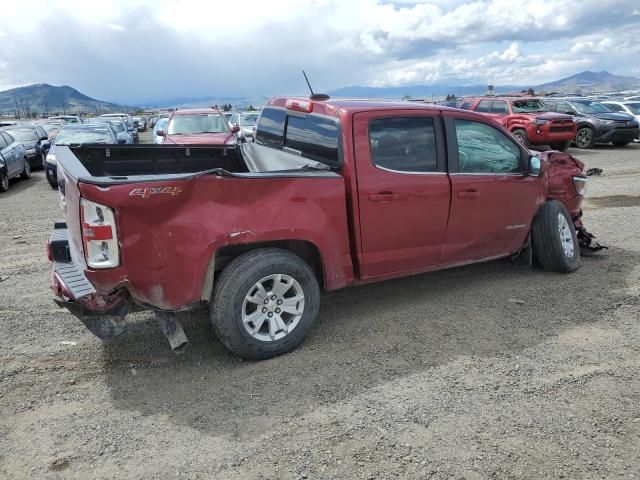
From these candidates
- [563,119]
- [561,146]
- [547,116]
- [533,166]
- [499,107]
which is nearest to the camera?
[533,166]

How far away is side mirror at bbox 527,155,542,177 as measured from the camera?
5434mm

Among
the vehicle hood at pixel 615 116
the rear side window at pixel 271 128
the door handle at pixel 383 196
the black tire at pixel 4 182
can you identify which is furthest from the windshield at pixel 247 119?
the door handle at pixel 383 196

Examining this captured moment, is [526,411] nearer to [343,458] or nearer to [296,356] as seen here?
[343,458]

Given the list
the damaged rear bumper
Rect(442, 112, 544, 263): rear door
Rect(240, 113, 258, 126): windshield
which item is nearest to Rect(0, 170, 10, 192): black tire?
Rect(240, 113, 258, 126): windshield

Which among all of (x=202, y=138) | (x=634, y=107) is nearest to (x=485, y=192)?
(x=202, y=138)

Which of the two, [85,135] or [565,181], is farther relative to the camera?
[85,135]

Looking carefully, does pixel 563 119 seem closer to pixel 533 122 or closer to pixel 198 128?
pixel 533 122

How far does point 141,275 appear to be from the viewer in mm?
3469

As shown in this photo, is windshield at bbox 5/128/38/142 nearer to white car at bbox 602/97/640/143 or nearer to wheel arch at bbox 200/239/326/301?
wheel arch at bbox 200/239/326/301

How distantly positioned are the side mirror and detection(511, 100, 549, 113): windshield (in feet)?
46.5

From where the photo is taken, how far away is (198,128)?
13.7 m

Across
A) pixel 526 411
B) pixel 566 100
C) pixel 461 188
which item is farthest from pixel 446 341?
pixel 566 100

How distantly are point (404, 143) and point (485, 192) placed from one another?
1.00m

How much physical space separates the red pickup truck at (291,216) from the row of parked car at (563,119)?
42.5ft
